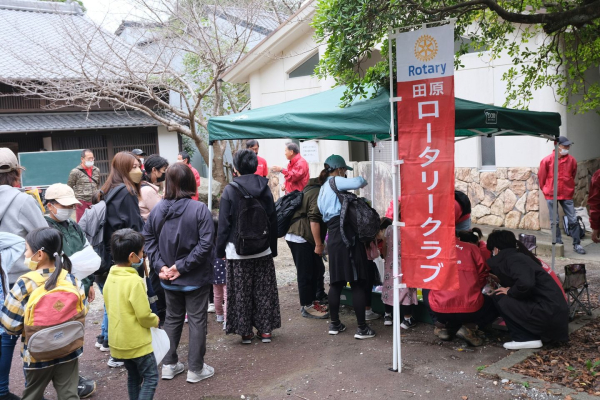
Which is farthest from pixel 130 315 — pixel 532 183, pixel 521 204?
pixel 521 204

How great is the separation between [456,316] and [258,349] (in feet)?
6.52

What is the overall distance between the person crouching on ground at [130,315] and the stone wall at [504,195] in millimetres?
8563

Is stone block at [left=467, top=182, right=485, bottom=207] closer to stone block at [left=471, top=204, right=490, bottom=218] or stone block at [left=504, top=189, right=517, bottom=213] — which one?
stone block at [left=471, top=204, right=490, bottom=218]

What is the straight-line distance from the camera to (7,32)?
1858cm

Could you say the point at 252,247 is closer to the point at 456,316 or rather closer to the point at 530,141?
the point at 456,316

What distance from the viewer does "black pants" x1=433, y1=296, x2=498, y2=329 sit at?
5430 mm

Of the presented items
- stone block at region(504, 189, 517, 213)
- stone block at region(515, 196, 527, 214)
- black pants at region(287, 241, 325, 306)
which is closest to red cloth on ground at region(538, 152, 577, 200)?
stone block at region(515, 196, 527, 214)

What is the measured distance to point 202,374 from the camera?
4.91m

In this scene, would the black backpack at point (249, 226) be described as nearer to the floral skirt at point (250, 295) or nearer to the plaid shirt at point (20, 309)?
the floral skirt at point (250, 295)

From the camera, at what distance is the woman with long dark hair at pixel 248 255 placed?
17.9ft

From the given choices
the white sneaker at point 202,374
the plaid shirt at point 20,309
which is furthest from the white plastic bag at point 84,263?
the white sneaker at point 202,374

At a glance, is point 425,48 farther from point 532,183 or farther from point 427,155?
point 532,183

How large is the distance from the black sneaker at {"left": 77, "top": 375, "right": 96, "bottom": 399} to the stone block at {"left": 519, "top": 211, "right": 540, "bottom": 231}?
856 centimetres

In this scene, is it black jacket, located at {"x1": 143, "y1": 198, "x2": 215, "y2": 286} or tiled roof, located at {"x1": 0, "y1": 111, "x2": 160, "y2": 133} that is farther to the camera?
tiled roof, located at {"x1": 0, "y1": 111, "x2": 160, "y2": 133}
